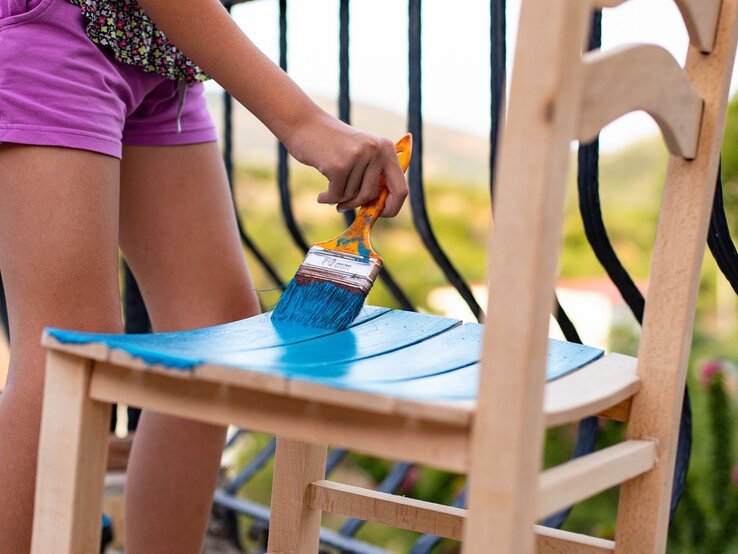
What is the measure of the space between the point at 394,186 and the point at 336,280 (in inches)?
5.2

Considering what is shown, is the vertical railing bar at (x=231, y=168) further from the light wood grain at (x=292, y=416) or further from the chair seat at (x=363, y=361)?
the light wood grain at (x=292, y=416)

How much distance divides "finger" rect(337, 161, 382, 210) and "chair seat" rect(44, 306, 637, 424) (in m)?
0.15

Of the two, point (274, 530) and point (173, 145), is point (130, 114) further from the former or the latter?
point (274, 530)

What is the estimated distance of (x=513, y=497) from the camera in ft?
2.31

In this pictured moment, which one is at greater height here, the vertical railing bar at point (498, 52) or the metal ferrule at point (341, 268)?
the vertical railing bar at point (498, 52)

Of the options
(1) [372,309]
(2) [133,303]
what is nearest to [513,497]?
(1) [372,309]

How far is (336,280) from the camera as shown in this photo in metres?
1.06

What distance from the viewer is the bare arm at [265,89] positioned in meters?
1.02

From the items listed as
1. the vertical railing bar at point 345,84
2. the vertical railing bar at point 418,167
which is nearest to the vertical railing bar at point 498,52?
the vertical railing bar at point 418,167

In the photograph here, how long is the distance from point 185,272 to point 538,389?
Answer: 721 mm

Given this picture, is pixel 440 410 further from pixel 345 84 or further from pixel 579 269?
pixel 579 269

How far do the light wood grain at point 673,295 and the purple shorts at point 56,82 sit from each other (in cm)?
67

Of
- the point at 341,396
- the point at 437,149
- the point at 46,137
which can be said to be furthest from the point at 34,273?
the point at 437,149

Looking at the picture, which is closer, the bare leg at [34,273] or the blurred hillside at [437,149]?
the bare leg at [34,273]
